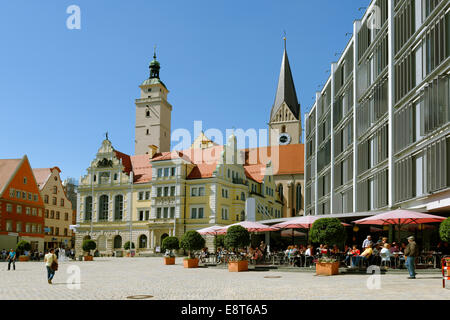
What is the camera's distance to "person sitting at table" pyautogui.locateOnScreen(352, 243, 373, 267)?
24.2 meters

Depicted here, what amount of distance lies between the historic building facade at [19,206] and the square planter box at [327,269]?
53.8 m

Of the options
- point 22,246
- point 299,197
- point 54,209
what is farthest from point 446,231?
point 54,209

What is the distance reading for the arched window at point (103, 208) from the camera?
77781mm

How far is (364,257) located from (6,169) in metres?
59.0

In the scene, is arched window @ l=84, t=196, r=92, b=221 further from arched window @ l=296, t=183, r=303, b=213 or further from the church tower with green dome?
arched window @ l=296, t=183, r=303, b=213

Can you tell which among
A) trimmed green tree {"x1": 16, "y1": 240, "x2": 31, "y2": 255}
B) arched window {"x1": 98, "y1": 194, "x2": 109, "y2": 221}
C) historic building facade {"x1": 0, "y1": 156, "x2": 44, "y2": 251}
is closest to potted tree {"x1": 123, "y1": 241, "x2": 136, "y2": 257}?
arched window {"x1": 98, "y1": 194, "x2": 109, "y2": 221}

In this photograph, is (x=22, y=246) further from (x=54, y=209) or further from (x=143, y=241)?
(x=54, y=209)

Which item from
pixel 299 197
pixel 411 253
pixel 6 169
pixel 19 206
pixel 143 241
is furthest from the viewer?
pixel 299 197

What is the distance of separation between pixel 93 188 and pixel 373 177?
50690 mm

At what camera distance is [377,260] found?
25531 mm

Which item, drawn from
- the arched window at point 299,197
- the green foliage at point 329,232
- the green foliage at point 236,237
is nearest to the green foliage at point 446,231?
the green foliage at point 329,232

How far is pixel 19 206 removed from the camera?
70.7 meters

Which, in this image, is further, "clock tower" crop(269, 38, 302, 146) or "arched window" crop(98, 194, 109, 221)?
"clock tower" crop(269, 38, 302, 146)
